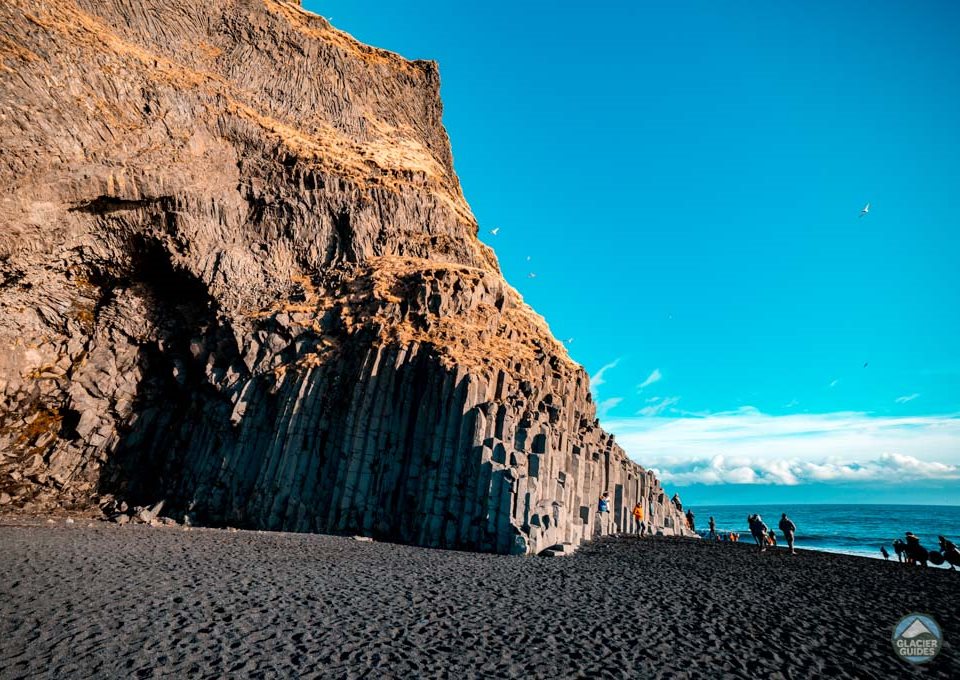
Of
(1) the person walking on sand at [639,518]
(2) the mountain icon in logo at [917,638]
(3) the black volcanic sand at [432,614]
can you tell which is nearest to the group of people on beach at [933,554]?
(3) the black volcanic sand at [432,614]

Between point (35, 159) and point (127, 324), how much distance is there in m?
11.2

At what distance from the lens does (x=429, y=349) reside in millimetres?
29359

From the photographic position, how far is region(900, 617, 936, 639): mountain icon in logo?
11487mm

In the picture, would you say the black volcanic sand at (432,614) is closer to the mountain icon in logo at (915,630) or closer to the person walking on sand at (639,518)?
the mountain icon in logo at (915,630)

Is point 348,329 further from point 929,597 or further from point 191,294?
point 929,597

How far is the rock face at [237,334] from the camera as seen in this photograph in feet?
88.2

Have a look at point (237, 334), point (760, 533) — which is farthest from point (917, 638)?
point (237, 334)

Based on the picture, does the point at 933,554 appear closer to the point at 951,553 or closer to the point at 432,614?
the point at 951,553

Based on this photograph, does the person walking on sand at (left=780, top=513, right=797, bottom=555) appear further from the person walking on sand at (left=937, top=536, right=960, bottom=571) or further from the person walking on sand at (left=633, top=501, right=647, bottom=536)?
the person walking on sand at (left=633, top=501, right=647, bottom=536)

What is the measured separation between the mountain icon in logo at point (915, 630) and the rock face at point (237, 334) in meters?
12.9

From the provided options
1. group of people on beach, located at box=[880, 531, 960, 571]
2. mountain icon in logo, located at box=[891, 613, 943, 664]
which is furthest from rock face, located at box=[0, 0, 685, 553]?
group of people on beach, located at box=[880, 531, 960, 571]

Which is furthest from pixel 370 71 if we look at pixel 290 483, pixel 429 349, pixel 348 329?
pixel 290 483

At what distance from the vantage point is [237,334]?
33969 millimetres

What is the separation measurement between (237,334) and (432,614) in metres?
27.8
